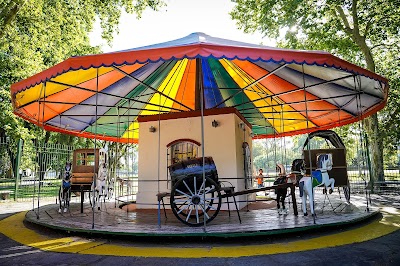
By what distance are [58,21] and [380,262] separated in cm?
1881

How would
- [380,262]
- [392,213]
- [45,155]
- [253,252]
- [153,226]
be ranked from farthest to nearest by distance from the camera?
[45,155], [392,213], [153,226], [253,252], [380,262]

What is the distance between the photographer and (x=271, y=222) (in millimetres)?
6258

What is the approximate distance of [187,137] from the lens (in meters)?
10.0

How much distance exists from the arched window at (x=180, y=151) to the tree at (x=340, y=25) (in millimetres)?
10113

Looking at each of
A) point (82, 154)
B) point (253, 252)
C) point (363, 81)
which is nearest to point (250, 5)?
point (363, 81)

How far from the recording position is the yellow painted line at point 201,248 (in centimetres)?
477

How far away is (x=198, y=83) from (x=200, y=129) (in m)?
2.00

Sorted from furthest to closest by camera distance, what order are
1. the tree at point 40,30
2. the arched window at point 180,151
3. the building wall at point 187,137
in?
1. the tree at point 40,30
2. the arched window at point 180,151
3. the building wall at point 187,137

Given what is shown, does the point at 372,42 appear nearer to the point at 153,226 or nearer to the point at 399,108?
the point at 399,108

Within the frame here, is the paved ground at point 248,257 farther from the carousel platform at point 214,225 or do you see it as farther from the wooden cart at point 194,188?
the wooden cart at point 194,188

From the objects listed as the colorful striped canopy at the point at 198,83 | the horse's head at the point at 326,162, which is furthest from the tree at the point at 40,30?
the horse's head at the point at 326,162

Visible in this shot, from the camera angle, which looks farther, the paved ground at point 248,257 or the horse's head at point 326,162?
the horse's head at point 326,162

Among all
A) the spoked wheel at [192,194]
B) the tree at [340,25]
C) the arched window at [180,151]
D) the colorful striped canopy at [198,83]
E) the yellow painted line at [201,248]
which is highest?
the tree at [340,25]

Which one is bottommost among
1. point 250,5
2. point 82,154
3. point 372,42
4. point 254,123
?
point 82,154
